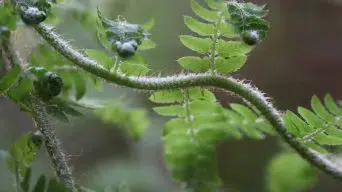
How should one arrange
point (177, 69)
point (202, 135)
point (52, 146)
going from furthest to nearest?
point (177, 69), point (202, 135), point (52, 146)

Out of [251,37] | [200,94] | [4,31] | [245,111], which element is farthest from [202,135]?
[4,31]

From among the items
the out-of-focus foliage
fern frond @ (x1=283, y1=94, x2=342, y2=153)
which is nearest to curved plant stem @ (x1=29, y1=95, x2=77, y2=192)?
fern frond @ (x1=283, y1=94, x2=342, y2=153)

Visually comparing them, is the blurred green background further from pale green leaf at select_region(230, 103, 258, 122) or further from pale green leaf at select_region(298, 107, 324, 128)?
pale green leaf at select_region(298, 107, 324, 128)

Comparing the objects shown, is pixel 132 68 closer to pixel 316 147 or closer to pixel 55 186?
pixel 55 186

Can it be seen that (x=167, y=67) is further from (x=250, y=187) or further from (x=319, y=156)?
(x=319, y=156)

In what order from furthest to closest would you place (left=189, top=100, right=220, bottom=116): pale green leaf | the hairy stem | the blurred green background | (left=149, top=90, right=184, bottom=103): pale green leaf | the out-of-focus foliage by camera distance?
the blurred green background → the out-of-focus foliage → (left=189, top=100, right=220, bottom=116): pale green leaf → (left=149, top=90, right=184, bottom=103): pale green leaf → the hairy stem

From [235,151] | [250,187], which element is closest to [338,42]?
[235,151]
